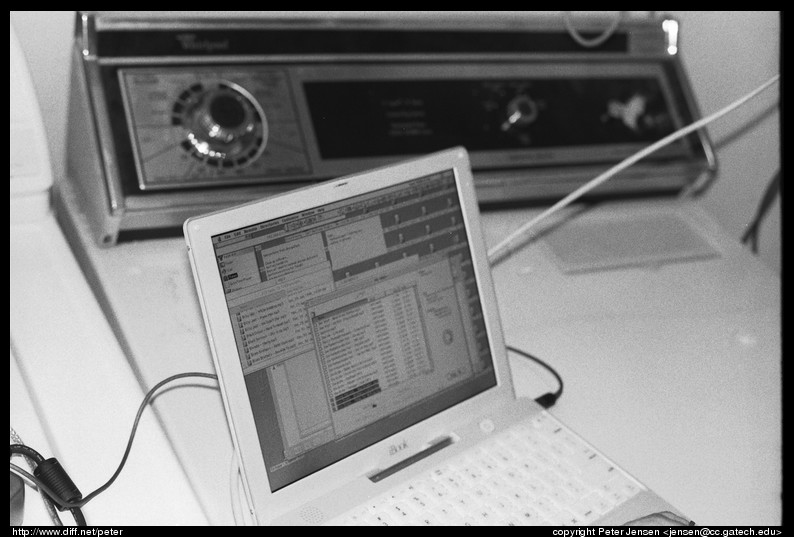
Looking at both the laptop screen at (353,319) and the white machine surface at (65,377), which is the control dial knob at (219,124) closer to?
the white machine surface at (65,377)

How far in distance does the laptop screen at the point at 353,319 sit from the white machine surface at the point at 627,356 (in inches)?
3.6

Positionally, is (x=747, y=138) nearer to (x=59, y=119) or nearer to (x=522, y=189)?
(x=522, y=189)

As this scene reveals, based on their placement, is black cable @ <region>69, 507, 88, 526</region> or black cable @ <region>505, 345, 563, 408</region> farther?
black cable @ <region>505, 345, 563, 408</region>

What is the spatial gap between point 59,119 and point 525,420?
0.66 m

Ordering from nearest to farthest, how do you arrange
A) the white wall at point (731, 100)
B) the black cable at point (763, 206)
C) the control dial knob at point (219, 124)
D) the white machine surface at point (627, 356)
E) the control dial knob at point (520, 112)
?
the white machine surface at point (627, 356) < the control dial knob at point (219, 124) < the control dial knob at point (520, 112) < the white wall at point (731, 100) < the black cable at point (763, 206)

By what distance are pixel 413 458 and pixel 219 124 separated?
422 millimetres

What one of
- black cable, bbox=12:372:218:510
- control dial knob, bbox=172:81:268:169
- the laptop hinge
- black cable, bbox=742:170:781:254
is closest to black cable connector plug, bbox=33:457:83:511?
black cable, bbox=12:372:218:510

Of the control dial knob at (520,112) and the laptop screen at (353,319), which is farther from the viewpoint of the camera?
the control dial knob at (520,112)

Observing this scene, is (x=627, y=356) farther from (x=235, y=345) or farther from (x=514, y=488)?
(x=235, y=345)

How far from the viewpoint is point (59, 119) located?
98 centimetres

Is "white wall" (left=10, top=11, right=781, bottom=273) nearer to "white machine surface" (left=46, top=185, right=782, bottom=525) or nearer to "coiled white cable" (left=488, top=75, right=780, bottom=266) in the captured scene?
"coiled white cable" (left=488, top=75, right=780, bottom=266)

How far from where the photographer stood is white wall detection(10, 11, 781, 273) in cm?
115

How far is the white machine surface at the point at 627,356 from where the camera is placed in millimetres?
708

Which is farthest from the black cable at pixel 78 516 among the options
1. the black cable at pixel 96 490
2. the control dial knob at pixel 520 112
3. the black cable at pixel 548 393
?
the control dial knob at pixel 520 112
